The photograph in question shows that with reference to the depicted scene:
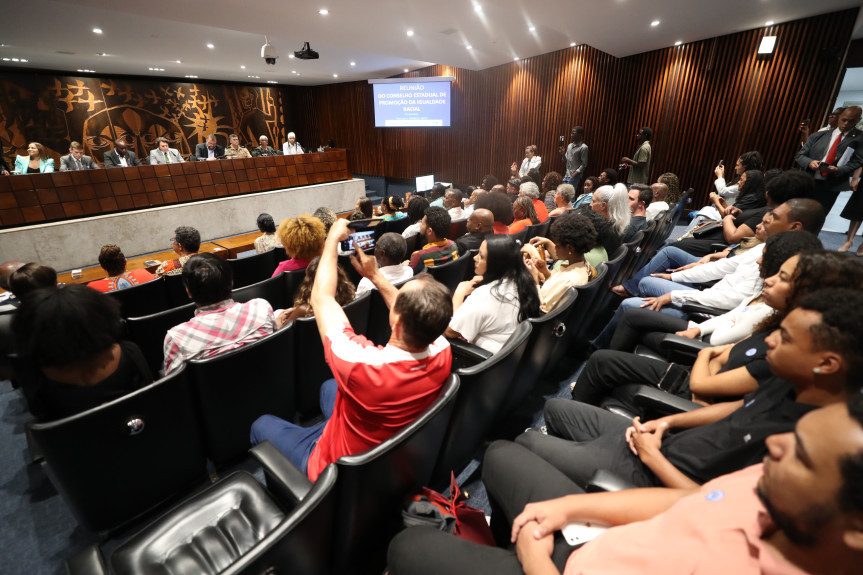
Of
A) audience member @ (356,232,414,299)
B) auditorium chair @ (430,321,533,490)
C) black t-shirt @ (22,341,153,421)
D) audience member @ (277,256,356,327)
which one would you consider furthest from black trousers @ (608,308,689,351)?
black t-shirt @ (22,341,153,421)

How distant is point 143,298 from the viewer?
267 cm

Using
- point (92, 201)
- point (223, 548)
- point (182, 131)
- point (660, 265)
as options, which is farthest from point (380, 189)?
point (223, 548)

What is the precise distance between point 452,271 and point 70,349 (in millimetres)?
2153

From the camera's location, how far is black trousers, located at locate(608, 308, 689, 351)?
2102mm

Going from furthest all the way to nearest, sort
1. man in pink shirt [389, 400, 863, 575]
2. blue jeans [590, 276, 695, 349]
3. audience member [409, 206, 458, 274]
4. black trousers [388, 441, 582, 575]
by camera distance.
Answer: audience member [409, 206, 458, 274], blue jeans [590, 276, 695, 349], black trousers [388, 441, 582, 575], man in pink shirt [389, 400, 863, 575]

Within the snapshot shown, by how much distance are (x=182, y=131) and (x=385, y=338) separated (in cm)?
1214

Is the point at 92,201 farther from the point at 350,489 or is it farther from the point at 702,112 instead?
the point at 702,112

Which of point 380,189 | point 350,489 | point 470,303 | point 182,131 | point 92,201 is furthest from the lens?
point 380,189

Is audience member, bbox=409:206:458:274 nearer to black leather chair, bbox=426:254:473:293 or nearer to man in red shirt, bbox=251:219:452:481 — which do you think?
black leather chair, bbox=426:254:473:293

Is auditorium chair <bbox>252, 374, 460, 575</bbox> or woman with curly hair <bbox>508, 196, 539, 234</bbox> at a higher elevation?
woman with curly hair <bbox>508, 196, 539, 234</bbox>

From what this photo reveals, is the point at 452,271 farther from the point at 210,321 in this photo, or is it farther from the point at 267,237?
the point at 267,237

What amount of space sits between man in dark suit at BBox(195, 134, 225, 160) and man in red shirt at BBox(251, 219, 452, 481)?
9.17 meters

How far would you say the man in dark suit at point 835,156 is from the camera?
12.5 feet

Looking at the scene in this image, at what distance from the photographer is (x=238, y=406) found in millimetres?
1653
